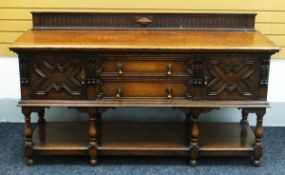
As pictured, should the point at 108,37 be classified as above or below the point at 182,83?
above

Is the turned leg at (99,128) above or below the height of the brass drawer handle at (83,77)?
below

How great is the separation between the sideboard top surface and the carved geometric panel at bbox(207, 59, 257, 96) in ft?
0.36

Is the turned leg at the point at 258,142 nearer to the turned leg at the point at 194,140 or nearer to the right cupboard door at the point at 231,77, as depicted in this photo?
the right cupboard door at the point at 231,77

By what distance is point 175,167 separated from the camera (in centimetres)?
304

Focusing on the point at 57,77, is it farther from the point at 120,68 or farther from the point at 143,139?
the point at 143,139

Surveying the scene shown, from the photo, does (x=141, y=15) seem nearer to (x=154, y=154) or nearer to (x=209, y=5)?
(x=209, y=5)

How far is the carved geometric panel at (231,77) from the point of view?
110 inches

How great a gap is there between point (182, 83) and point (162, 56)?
214 mm

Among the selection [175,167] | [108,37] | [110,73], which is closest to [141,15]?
[108,37]

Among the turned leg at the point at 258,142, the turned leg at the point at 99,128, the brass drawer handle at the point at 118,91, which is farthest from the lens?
the turned leg at the point at 99,128

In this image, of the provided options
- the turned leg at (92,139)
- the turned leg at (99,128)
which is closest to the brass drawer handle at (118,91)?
the turned leg at (92,139)

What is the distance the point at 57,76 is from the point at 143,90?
53 centimetres

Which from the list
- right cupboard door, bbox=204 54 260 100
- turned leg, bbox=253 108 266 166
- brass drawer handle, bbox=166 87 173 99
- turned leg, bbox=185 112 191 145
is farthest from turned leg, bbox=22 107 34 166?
turned leg, bbox=253 108 266 166

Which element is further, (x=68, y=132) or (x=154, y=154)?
(x=68, y=132)
